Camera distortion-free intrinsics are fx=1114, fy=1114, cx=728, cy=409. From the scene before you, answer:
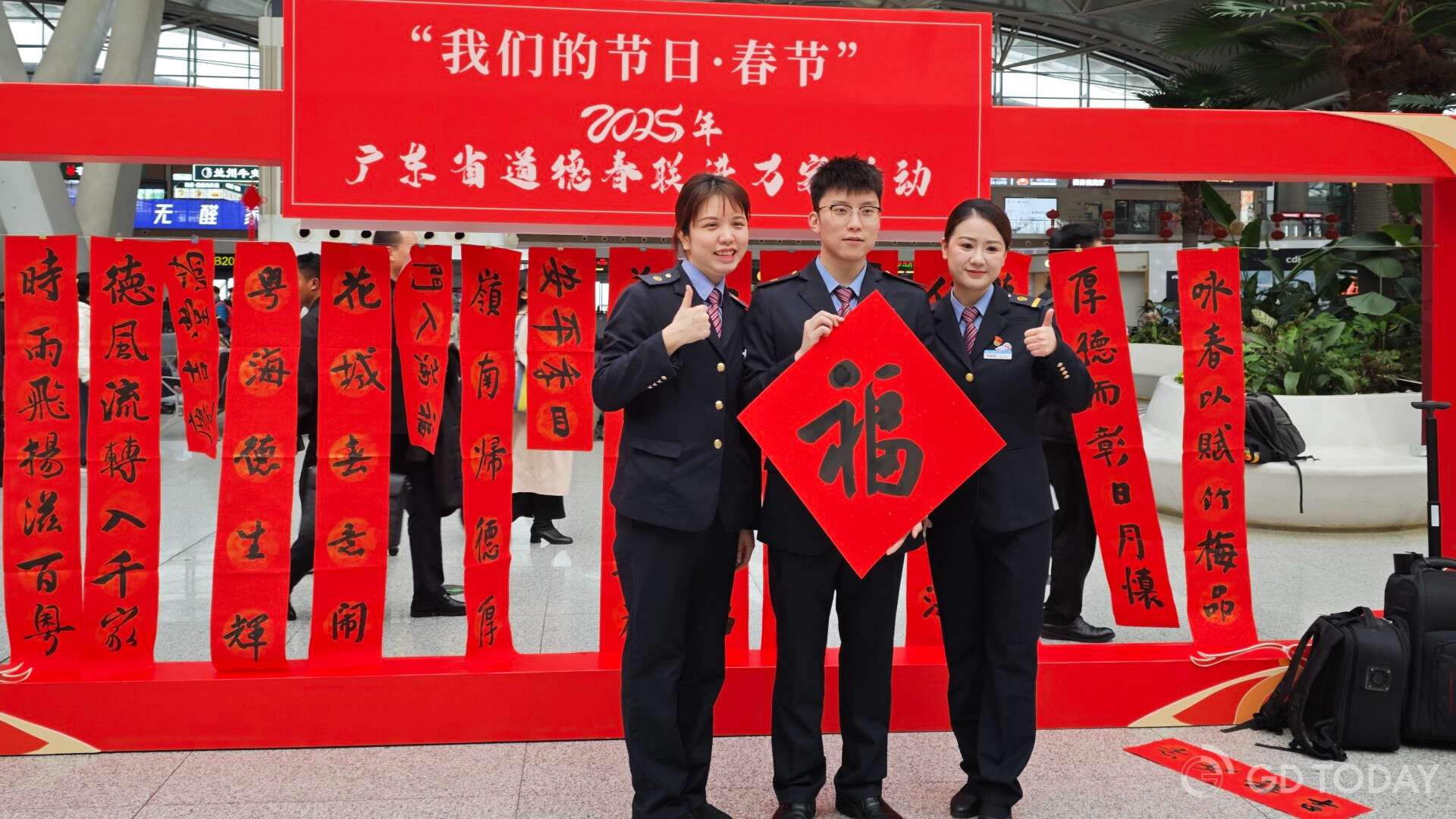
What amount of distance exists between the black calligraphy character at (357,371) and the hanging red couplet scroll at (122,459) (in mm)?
494

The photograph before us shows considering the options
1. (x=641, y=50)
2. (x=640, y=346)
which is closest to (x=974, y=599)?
(x=640, y=346)

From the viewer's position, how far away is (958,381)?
2.60m

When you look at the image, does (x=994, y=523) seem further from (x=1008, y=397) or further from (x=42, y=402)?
(x=42, y=402)

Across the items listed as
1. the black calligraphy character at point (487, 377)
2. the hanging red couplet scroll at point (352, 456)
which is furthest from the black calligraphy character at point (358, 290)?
the black calligraphy character at point (487, 377)

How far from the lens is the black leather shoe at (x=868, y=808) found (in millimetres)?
2535

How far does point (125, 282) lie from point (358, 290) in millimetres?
619

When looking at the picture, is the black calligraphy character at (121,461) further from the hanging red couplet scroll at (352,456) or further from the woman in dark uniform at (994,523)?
the woman in dark uniform at (994,523)

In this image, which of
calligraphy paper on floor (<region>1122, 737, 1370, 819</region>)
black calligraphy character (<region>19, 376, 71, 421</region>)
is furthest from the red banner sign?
calligraphy paper on floor (<region>1122, 737, 1370, 819</region>)

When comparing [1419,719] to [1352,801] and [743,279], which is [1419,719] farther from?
[743,279]

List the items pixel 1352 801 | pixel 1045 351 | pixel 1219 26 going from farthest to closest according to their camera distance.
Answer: pixel 1219 26, pixel 1352 801, pixel 1045 351

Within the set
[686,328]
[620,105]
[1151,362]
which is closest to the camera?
[686,328]

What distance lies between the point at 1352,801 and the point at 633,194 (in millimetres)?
2374

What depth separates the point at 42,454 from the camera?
3.05 meters

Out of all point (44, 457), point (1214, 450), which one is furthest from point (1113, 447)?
point (44, 457)
